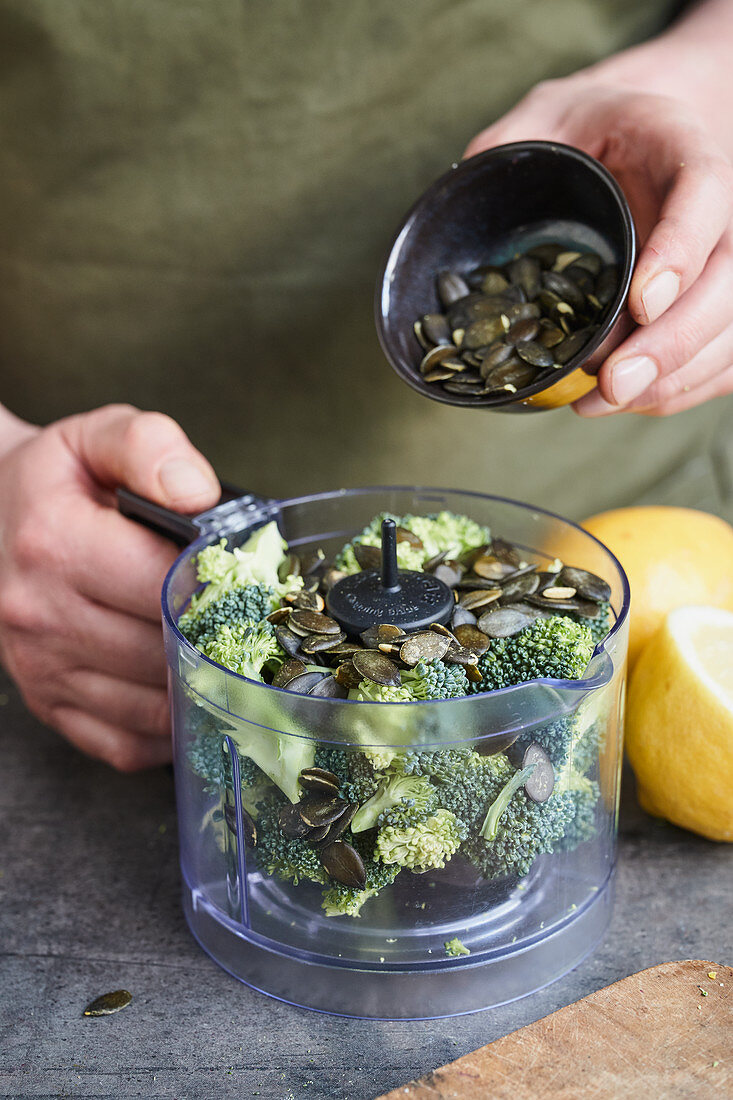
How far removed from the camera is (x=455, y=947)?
32.6 inches

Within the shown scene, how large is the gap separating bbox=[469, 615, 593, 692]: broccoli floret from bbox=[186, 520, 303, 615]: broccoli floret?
21 cm

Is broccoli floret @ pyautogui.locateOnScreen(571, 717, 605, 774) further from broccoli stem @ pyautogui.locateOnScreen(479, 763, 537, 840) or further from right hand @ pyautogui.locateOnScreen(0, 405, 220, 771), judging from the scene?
right hand @ pyautogui.locateOnScreen(0, 405, 220, 771)

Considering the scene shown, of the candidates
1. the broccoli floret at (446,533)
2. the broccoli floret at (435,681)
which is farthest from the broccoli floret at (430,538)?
the broccoli floret at (435,681)

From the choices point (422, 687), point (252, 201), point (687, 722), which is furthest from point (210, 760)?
point (252, 201)

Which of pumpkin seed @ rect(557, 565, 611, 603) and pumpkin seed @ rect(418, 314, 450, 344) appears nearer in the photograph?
pumpkin seed @ rect(557, 565, 611, 603)

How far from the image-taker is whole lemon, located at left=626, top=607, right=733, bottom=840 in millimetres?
966

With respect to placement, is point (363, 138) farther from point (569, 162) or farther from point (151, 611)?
point (151, 611)

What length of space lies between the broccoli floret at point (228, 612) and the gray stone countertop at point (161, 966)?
288 mm

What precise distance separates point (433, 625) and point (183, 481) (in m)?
0.35

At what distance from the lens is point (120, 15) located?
1.24 meters

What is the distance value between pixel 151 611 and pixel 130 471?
16 cm

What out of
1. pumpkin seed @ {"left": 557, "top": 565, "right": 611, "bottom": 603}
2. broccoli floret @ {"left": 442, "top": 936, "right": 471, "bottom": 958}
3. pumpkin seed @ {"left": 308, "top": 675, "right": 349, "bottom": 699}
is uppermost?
pumpkin seed @ {"left": 308, "top": 675, "right": 349, "bottom": 699}

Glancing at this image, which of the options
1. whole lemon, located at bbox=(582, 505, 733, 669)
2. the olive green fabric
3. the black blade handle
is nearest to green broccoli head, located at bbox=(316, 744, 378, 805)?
the black blade handle

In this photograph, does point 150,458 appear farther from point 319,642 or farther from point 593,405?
point 593,405
